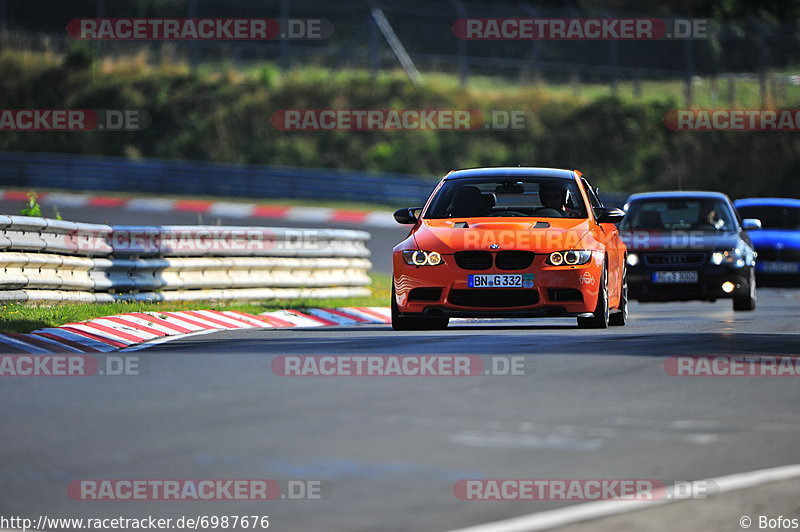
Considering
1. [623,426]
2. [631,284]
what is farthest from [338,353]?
[631,284]

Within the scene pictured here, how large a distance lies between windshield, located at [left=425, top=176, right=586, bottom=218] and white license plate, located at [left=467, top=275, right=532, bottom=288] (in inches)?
41.1

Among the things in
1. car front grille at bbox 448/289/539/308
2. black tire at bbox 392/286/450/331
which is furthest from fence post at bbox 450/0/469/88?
car front grille at bbox 448/289/539/308

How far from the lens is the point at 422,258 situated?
1402cm

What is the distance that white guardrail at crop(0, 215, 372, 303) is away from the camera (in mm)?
14930

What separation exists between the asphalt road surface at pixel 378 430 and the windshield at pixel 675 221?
8156mm

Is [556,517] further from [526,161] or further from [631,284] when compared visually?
[526,161]

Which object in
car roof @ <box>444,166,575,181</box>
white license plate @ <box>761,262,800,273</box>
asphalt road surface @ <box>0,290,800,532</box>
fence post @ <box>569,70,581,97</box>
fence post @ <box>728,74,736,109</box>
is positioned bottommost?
asphalt road surface @ <box>0,290,800,532</box>

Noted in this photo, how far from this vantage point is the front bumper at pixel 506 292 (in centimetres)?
1384

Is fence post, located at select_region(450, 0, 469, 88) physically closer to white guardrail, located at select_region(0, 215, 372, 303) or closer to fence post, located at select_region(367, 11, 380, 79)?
fence post, located at select_region(367, 11, 380, 79)

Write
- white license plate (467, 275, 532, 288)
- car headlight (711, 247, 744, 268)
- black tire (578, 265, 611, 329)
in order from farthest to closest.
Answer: car headlight (711, 247, 744, 268) < black tire (578, 265, 611, 329) < white license plate (467, 275, 532, 288)

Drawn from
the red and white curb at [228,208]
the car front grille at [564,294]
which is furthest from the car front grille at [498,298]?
the red and white curb at [228,208]

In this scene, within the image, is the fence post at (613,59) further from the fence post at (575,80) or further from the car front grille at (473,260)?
the car front grille at (473,260)

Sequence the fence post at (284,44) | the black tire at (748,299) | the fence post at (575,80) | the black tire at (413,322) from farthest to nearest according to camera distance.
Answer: the fence post at (575,80) < the fence post at (284,44) < the black tire at (748,299) < the black tire at (413,322)

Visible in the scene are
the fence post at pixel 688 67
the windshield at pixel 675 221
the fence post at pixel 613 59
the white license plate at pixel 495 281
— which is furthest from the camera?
the fence post at pixel 613 59
